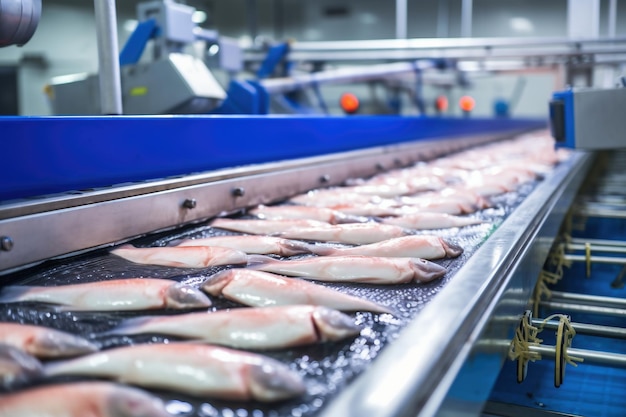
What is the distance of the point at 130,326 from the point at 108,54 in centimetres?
130

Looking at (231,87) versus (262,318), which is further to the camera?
(231,87)

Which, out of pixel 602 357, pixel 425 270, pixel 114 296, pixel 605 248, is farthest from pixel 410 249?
pixel 605 248

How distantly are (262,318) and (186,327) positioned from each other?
143 mm

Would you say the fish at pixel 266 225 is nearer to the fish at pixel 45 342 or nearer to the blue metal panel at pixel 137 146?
the blue metal panel at pixel 137 146

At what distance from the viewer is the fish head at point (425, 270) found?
139cm

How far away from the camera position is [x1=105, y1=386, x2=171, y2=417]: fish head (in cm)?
76

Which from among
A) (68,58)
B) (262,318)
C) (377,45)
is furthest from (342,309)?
(68,58)

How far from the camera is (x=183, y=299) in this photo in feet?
4.03

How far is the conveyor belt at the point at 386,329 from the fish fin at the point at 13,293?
0.04 meters

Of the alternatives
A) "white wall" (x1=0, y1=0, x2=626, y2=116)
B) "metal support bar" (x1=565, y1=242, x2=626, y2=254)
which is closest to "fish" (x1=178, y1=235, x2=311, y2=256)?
"metal support bar" (x1=565, y1=242, x2=626, y2=254)

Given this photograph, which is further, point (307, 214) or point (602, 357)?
point (307, 214)

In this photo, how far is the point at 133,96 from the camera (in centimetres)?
355

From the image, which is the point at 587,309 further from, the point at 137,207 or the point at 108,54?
the point at 108,54

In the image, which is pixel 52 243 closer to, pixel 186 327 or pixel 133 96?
pixel 186 327
